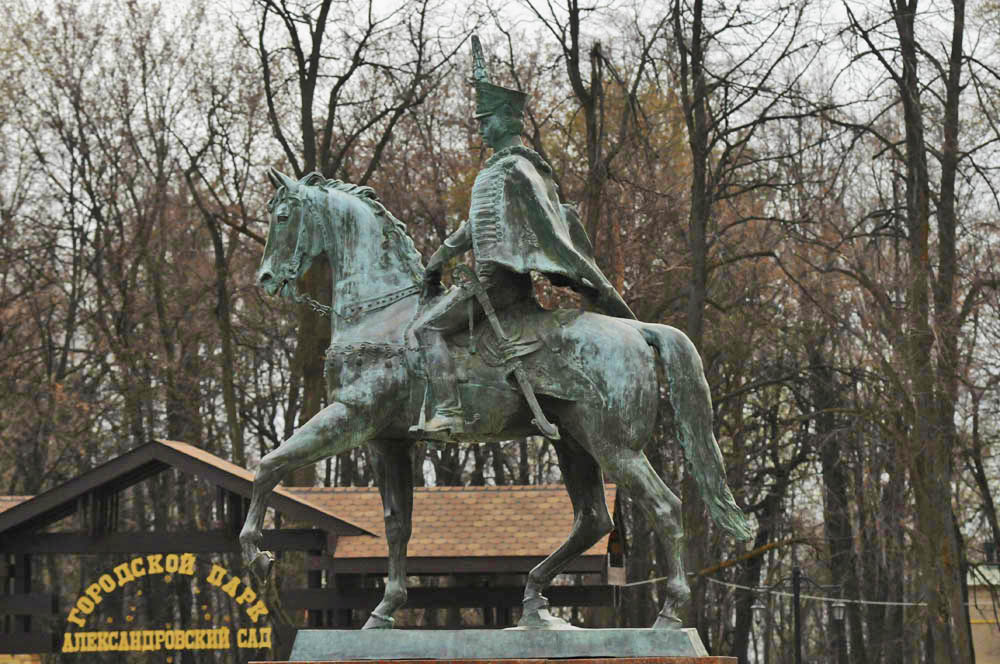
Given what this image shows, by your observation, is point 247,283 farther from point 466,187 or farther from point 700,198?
point 700,198

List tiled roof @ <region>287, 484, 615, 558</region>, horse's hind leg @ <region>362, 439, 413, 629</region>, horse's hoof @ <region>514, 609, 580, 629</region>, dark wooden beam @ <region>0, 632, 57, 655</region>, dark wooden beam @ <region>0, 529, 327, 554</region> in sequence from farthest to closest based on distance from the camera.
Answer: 1. dark wooden beam @ <region>0, 529, 327, 554</region>
2. dark wooden beam @ <region>0, 632, 57, 655</region>
3. tiled roof @ <region>287, 484, 615, 558</region>
4. horse's hind leg @ <region>362, 439, 413, 629</region>
5. horse's hoof @ <region>514, 609, 580, 629</region>

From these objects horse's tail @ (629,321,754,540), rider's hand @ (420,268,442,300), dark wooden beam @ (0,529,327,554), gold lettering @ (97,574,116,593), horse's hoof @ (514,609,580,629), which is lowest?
horse's hoof @ (514,609,580,629)

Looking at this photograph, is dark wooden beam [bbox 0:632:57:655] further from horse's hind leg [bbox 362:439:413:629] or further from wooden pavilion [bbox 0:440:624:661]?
horse's hind leg [bbox 362:439:413:629]

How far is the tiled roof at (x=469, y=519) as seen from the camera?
57.0 feet

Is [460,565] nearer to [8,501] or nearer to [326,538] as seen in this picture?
[326,538]

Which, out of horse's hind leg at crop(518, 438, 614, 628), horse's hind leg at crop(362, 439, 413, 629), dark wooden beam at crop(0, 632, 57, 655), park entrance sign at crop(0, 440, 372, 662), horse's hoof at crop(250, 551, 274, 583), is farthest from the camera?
dark wooden beam at crop(0, 632, 57, 655)

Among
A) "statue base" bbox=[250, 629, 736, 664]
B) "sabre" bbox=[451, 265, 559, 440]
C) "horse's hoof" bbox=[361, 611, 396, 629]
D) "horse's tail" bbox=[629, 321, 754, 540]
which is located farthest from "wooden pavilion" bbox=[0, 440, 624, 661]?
"sabre" bbox=[451, 265, 559, 440]

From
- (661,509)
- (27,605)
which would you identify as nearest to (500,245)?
(661,509)

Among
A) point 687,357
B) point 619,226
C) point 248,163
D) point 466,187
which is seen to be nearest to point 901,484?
point 619,226

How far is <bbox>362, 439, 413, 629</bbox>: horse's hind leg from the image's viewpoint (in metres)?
8.70

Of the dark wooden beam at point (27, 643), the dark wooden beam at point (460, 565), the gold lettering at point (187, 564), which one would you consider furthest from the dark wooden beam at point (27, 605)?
the dark wooden beam at point (460, 565)

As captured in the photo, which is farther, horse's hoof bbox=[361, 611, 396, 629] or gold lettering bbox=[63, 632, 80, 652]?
gold lettering bbox=[63, 632, 80, 652]

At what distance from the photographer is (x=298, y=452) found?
815 cm

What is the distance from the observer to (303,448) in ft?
26.8
